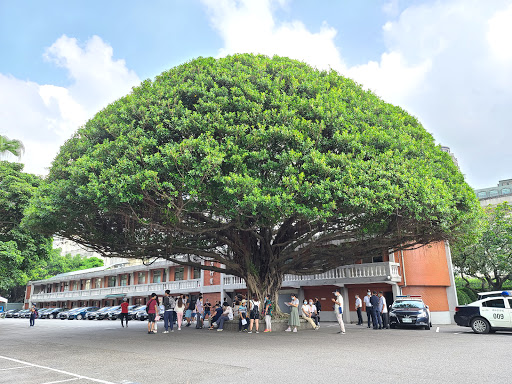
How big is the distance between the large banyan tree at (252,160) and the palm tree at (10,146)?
11050 millimetres

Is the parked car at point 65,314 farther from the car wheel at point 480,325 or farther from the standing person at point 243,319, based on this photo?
the car wheel at point 480,325

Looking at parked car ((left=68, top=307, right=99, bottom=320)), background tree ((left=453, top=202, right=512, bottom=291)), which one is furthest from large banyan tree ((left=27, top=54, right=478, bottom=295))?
parked car ((left=68, top=307, right=99, bottom=320))

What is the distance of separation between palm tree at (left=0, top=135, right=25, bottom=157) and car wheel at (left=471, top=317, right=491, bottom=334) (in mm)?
26687

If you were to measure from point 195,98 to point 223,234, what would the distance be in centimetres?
728

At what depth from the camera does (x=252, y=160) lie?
13.0 metres

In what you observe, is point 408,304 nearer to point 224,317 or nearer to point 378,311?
point 378,311

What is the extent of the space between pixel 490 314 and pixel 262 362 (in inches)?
449

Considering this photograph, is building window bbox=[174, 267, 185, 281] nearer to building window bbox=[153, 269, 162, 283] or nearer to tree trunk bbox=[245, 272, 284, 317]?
building window bbox=[153, 269, 162, 283]

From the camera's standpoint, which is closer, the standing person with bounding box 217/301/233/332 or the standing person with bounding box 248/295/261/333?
the standing person with bounding box 248/295/261/333

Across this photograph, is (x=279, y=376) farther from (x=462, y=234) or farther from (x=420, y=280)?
(x=420, y=280)

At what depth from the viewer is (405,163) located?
1389 cm

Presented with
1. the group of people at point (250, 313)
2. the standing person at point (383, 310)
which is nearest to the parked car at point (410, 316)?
the standing person at point (383, 310)

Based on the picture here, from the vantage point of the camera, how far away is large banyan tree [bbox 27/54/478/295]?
40.6 feet

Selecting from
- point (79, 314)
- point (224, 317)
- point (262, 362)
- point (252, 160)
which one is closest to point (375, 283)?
point (224, 317)
